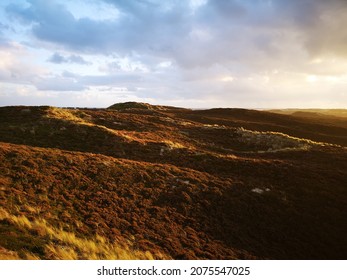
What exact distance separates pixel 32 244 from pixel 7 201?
4.84m

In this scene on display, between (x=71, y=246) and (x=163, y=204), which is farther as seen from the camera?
(x=163, y=204)

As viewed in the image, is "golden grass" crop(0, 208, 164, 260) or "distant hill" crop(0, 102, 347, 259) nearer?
"golden grass" crop(0, 208, 164, 260)

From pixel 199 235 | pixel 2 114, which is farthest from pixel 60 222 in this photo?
pixel 2 114

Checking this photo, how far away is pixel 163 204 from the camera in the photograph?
18.7m

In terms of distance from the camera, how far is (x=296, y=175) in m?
24.5

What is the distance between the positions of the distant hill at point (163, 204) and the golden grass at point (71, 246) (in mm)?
47

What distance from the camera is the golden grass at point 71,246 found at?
11.6 m

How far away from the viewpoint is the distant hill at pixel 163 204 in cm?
1370

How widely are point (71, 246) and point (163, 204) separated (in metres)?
7.38

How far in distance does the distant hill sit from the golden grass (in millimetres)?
47

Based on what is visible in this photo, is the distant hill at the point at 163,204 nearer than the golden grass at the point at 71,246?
No

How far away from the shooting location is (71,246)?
40.6 ft

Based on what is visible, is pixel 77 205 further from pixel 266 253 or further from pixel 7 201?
pixel 266 253

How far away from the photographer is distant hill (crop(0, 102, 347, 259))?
1370cm
